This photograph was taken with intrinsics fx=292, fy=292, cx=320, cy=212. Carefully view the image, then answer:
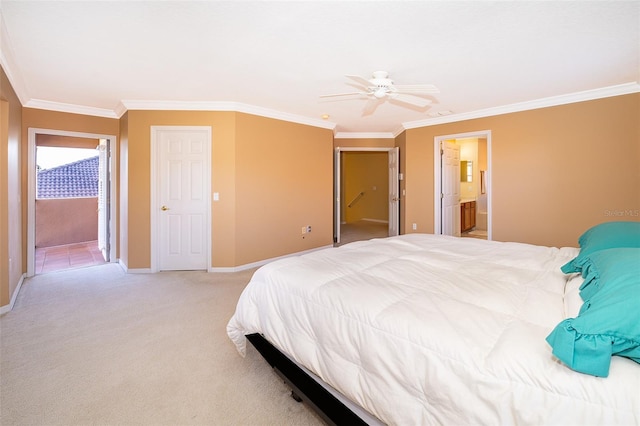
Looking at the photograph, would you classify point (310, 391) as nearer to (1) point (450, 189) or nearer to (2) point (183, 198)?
(2) point (183, 198)

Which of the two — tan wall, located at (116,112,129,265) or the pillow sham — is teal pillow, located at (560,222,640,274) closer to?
the pillow sham

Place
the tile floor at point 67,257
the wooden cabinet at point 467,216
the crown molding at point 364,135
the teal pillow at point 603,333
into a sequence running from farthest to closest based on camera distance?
the wooden cabinet at point 467,216 → the crown molding at point 364,135 → the tile floor at point 67,257 → the teal pillow at point 603,333

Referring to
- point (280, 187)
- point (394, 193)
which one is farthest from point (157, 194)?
point (394, 193)

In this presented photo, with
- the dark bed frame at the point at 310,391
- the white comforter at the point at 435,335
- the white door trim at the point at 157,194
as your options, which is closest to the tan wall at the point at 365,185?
the white door trim at the point at 157,194

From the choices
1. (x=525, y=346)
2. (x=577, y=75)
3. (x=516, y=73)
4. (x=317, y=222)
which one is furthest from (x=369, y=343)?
(x=317, y=222)

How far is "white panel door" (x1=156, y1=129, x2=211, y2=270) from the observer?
4.10 metres

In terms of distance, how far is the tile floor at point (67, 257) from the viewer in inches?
176

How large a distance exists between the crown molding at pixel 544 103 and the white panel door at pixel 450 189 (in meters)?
0.49

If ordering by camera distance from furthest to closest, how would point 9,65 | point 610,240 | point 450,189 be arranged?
1. point 450,189
2. point 9,65
3. point 610,240

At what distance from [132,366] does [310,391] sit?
1.36 metres

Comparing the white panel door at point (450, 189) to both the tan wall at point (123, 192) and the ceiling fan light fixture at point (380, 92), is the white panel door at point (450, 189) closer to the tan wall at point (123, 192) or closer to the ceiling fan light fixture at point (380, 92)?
the ceiling fan light fixture at point (380, 92)

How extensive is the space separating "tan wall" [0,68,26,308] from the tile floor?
1.35 m

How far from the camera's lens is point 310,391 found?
1420mm

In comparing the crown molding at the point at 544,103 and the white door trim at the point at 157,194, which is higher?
the crown molding at the point at 544,103
